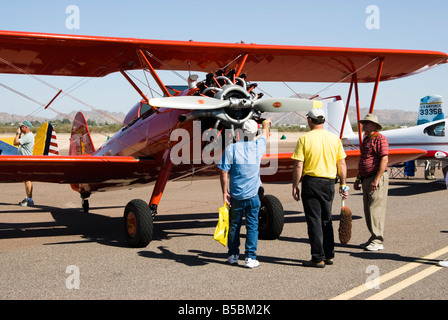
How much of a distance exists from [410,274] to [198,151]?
3203mm

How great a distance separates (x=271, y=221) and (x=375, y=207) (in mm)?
1537

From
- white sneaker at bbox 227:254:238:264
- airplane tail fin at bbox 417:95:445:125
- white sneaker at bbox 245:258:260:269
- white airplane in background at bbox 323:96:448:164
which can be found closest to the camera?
white sneaker at bbox 245:258:260:269

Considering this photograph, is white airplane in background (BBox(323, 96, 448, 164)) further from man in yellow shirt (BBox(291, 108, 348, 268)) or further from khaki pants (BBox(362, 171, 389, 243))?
man in yellow shirt (BBox(291, 108, 348, 268))

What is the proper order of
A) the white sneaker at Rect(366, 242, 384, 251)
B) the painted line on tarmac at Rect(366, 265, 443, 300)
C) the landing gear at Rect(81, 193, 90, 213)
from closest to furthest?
1. the painted line on tarmac at Rect(366, 265, 443, 300)
2. the white sneaker at Rect(366, 242, 384, 251)
3. the landing gear at Rect(81, 193, 90, 213)

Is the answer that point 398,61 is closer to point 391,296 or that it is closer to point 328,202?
point 328,202

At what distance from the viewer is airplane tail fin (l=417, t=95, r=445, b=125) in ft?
64.9

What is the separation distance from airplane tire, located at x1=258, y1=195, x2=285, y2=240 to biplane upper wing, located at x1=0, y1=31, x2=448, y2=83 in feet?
7.32

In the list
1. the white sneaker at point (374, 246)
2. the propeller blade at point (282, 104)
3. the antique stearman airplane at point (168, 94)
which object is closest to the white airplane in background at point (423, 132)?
the antique stearman airplane at point (168, 94)

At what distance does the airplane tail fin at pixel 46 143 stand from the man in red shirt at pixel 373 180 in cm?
836

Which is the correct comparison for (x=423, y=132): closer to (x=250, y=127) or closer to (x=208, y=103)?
(x=208, y=103)

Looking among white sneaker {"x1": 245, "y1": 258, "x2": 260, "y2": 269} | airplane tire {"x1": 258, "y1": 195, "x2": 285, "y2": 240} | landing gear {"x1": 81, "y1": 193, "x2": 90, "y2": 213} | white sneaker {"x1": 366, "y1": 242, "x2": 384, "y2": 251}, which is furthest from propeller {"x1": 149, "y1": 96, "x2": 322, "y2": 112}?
landing gear {"x1": 81, "y1": 193, "x2": 90, "y2": 213}

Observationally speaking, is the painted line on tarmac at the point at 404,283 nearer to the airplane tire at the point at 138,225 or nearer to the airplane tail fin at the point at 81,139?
the airplane tire at the point at 138,225

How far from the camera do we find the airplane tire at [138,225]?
21.8 feet
